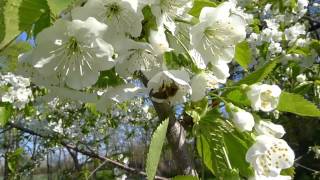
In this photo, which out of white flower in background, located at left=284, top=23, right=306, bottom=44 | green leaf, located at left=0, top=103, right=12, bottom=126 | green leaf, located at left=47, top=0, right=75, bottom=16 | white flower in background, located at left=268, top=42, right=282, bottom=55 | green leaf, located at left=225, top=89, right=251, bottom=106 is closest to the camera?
green leaf, located at left=47, top=0, right=75, bottom=16

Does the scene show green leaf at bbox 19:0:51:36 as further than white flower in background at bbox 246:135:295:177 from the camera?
No

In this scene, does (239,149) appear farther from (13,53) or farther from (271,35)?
(271,35)

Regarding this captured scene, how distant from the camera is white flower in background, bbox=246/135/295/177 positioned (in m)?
0.79

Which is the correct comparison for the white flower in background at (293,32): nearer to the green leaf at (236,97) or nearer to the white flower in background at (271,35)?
the white flower in background at (271,35)

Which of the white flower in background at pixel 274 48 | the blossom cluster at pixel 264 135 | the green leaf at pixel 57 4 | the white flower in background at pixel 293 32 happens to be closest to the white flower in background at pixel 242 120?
the blossom cluster at pixel 264 135

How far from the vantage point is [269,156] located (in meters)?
0.84

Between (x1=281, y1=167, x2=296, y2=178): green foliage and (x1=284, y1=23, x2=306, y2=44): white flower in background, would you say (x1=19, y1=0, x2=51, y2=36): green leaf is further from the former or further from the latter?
(x1=284, y1=23, x2=306, y2=44): white flower in background

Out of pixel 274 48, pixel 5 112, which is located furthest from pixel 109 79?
pixel 274 48

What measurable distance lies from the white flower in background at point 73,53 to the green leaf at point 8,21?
42 mm

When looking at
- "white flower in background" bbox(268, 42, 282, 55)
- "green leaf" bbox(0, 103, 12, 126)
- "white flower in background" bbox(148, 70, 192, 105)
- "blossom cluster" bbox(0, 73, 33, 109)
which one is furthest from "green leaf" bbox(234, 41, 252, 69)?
"white flower in background" bbox(268, 42, 282, 55)

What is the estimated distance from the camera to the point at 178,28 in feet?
2.65

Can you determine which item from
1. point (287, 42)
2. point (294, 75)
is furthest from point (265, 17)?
point (294, 75)

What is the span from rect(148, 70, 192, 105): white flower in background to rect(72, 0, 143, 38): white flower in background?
84mm

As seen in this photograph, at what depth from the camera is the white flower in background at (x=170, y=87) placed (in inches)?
30.1
